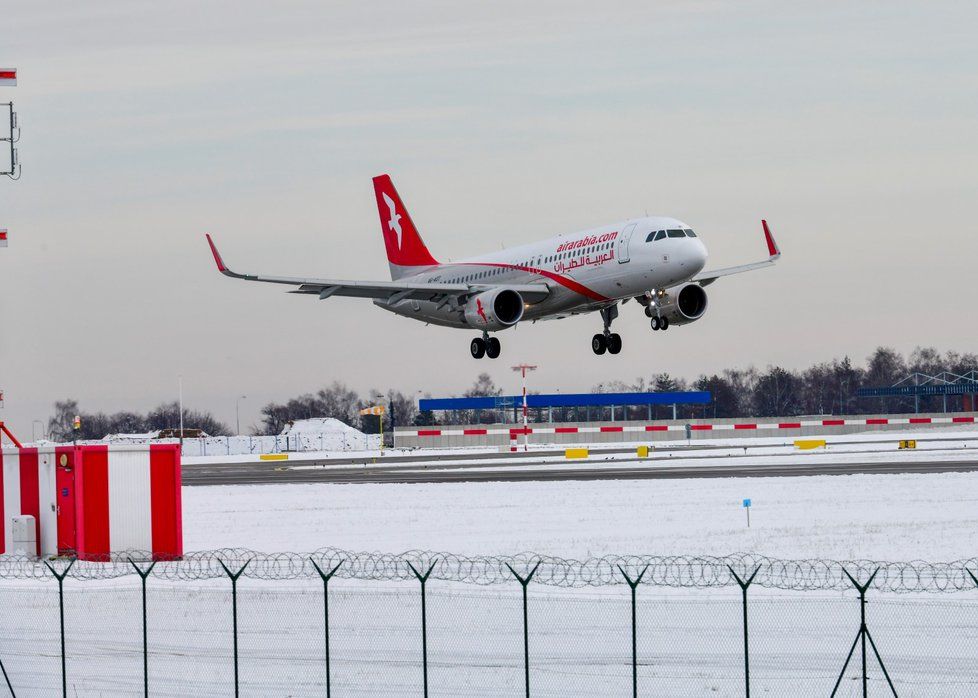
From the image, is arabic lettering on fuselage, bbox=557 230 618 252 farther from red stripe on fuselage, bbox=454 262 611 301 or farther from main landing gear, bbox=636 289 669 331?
main landing gear, bbox=636 289 669 331

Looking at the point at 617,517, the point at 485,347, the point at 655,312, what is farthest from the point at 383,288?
the point at 617,517

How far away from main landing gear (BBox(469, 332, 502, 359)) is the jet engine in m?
8.20

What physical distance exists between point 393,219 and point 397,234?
3.98 feet

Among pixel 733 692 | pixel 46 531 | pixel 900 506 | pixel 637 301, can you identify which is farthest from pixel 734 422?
pixel 733 692

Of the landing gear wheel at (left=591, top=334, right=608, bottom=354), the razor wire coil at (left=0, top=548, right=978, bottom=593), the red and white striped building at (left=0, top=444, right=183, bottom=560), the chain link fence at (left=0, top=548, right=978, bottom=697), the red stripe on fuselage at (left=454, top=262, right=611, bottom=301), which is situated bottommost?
the chain link fence at (left=0, top=548, right=978, bottom=697)

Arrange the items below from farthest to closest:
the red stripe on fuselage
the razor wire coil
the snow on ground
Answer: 1. the red stripe on fuselage
2. the snow on ground
3. the razor wire coil

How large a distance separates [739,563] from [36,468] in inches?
659

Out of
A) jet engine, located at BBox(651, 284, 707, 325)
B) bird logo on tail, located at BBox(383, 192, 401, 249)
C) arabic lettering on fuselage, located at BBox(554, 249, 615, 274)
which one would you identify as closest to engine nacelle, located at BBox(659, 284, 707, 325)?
jet engine, located at BBox(651, 284, 707, 325)

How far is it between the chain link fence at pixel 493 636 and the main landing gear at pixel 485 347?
30808 millimetres

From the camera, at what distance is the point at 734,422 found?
131 metres

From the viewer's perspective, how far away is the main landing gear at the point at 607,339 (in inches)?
2248

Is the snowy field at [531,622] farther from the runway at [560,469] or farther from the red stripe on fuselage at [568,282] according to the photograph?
the runway at [560,469]

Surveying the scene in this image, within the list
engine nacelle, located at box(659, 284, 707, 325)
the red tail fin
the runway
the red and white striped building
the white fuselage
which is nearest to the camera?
the red and white striped building

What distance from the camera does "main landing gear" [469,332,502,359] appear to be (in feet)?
195
